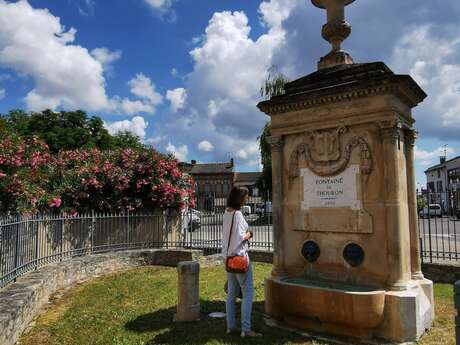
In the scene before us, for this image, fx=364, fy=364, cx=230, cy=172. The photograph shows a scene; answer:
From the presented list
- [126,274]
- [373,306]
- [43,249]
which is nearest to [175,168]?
[126,274]

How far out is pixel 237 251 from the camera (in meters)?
4.86

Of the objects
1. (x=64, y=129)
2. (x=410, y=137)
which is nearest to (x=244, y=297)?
(x=410, y=137)

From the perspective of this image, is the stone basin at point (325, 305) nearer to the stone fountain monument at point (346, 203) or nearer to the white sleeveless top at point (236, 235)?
the stone fountain monument at point (346, 203)

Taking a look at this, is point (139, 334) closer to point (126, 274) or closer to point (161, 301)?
point (161, 301)

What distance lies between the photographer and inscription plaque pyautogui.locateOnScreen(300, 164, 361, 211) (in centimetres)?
538

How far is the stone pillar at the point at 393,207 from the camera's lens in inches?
193

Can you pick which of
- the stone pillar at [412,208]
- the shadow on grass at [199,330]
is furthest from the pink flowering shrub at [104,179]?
the stone pillar at [412,208]

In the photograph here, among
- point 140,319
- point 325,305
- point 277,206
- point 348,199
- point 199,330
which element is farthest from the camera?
point 277,206

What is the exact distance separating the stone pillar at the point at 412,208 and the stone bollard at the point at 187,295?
337 cm

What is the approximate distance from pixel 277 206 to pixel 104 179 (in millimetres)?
8573

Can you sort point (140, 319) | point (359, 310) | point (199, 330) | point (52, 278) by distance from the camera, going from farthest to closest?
point (52, 278)
point (140, 319)
point (199, 330)
point (359, 310)

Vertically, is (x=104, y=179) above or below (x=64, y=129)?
below

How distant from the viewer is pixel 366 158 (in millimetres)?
5285

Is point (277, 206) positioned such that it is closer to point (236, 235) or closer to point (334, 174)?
point (334, 174)
